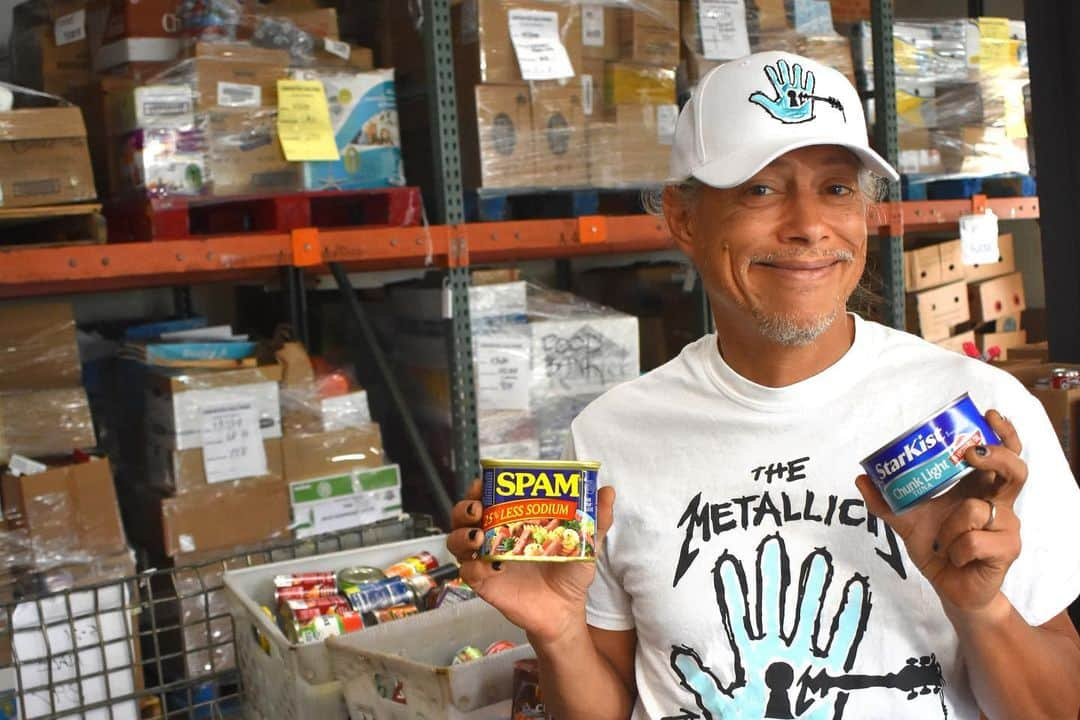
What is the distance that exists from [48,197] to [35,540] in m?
0.83

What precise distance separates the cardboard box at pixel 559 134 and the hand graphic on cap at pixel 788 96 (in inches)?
83.7

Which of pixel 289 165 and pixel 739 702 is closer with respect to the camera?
pixel 739 702

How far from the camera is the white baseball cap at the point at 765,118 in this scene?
1.49 meters

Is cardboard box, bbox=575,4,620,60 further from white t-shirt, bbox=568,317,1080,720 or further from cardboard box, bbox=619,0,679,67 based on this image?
white t-shirt, bbox=568,317,1080,720

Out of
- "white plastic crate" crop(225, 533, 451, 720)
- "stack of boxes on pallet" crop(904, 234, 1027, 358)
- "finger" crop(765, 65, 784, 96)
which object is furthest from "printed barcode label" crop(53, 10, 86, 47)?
"stack of boxes on pallet" crop(904, 234, 1027, 358)

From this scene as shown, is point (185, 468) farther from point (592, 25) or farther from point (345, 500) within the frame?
point (592, 25)

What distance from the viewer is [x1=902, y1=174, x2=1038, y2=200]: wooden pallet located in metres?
4.53

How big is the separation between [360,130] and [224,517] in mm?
1146

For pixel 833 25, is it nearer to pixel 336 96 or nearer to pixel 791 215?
pixel 336 96

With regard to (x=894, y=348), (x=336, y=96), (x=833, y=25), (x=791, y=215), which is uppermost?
(x=833, y=25)

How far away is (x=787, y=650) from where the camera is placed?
57.1 inches

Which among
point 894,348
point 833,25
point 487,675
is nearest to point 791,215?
point 894,348

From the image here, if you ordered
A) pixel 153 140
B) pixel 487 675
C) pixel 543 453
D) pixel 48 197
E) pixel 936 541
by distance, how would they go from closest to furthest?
pixel 936 541, pixel 487 675, pixel 48 197, pixel 153 140, pixel 543 453

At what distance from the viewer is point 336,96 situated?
3.35m
